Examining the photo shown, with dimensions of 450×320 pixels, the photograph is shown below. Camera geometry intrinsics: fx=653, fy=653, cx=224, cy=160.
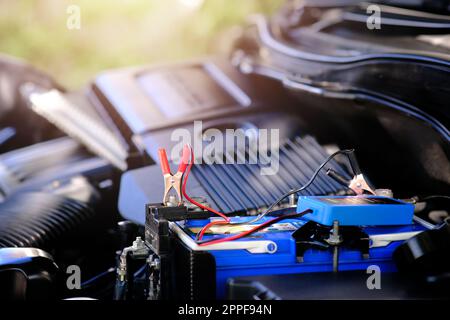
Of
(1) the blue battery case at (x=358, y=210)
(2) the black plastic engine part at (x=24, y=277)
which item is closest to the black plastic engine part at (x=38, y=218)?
(2) the black plastic engine part at (x=24, y=277)

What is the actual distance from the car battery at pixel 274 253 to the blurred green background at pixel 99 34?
181 centimetres

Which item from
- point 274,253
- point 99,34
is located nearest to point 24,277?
point 274,253

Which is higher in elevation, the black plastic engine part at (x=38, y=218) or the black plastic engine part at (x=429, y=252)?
the black plastic engine part at (x=38, y=218)

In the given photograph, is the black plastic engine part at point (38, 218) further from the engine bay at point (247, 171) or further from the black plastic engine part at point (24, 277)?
the black plastic engine part at point (24, 277)

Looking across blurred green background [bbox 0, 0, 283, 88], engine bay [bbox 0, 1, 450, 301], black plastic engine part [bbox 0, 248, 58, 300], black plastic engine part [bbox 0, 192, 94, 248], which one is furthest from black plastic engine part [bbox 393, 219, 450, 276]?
blurred green background [bbox 0, 0, 283, 88]

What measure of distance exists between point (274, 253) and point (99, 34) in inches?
77.9

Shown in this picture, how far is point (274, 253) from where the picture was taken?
1400mm

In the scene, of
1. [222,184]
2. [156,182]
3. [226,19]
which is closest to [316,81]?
[222,184]

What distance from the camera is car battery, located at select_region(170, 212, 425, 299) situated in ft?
4.39

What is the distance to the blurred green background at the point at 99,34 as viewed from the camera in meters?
3.04

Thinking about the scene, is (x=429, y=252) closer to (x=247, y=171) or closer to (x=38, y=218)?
(x=247, y=171)

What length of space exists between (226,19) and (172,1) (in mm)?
354

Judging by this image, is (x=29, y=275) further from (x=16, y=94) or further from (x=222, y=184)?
(x=16, y=94)

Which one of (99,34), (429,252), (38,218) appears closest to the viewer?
(429,252)
